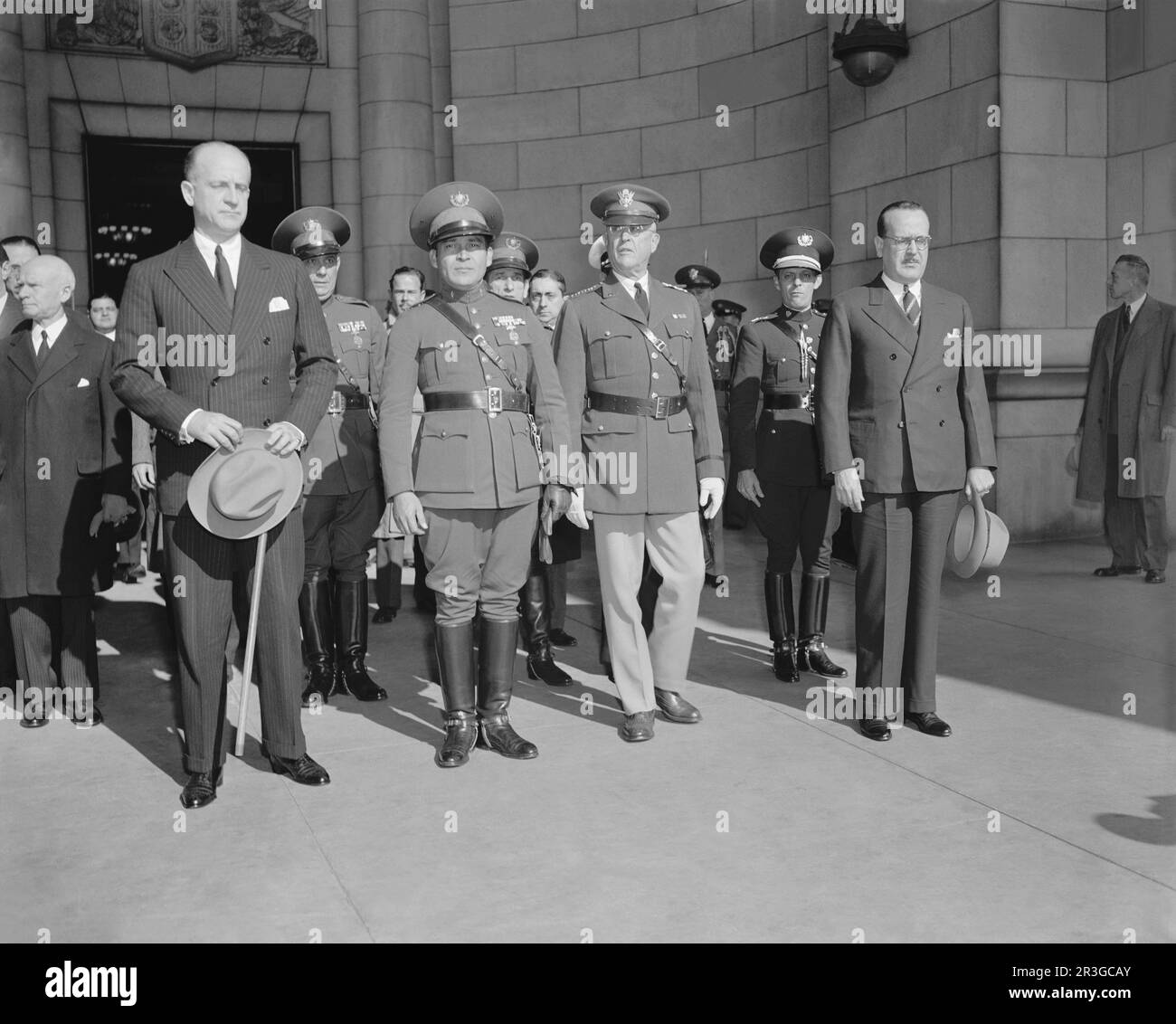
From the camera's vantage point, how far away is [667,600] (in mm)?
5102

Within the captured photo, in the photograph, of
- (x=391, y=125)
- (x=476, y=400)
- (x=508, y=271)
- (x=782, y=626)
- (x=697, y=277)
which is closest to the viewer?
(x=476, y=400)

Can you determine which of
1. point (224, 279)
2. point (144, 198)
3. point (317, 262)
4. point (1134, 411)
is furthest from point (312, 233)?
point (144, 198)

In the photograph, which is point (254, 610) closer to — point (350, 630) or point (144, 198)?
point (350, 630)

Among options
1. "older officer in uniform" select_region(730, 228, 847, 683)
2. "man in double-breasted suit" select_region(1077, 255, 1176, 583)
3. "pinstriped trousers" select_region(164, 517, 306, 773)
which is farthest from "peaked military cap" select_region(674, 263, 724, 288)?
"pinstriped trousers" select_region(164, 517, 306, 773)

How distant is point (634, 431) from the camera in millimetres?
4973

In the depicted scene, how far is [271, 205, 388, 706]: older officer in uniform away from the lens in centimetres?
571

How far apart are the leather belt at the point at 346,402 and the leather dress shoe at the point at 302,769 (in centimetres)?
181

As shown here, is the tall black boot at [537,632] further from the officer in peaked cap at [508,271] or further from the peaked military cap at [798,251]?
the peaked military cap at [798,251]

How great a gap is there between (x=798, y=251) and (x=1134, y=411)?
3.45 metres

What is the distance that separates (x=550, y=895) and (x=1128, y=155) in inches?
313

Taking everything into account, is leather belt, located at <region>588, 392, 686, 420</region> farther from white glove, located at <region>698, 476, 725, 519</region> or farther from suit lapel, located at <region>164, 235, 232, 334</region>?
suit lapel, located at <region>164, 235, 232, 334</region>
